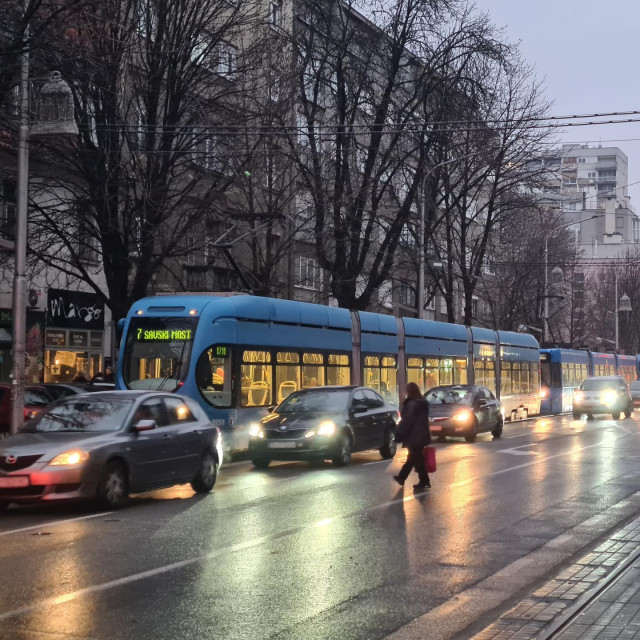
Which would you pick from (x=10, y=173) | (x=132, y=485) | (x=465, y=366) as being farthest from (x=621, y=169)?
(x=132, y=485)

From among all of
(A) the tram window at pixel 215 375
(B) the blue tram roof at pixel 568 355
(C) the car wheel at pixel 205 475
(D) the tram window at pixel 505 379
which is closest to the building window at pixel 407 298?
(B) the blue tram roof at pixel 568 355

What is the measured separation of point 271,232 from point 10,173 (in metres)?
10.1

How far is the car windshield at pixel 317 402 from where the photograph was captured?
2061cm

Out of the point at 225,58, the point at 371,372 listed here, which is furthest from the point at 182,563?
the point at 371,372

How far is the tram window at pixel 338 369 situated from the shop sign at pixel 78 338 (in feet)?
36.3

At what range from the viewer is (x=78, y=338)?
34750mm

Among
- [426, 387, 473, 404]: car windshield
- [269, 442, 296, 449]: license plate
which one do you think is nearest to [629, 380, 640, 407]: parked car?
[426, 387, 473, 404]: car windshield

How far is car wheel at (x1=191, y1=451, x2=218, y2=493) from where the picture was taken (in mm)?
15531

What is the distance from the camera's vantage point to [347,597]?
324 inches

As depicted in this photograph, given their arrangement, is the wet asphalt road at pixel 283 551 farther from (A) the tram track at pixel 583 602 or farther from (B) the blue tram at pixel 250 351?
(B) the blue tram at pixel 250 351

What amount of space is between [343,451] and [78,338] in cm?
1715

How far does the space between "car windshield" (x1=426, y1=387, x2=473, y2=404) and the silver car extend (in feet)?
40.7

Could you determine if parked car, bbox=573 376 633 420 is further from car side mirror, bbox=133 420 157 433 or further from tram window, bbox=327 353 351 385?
car side mirror, bbox=133 420 157 433

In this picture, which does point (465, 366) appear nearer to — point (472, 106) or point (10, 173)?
point (472, 106)
